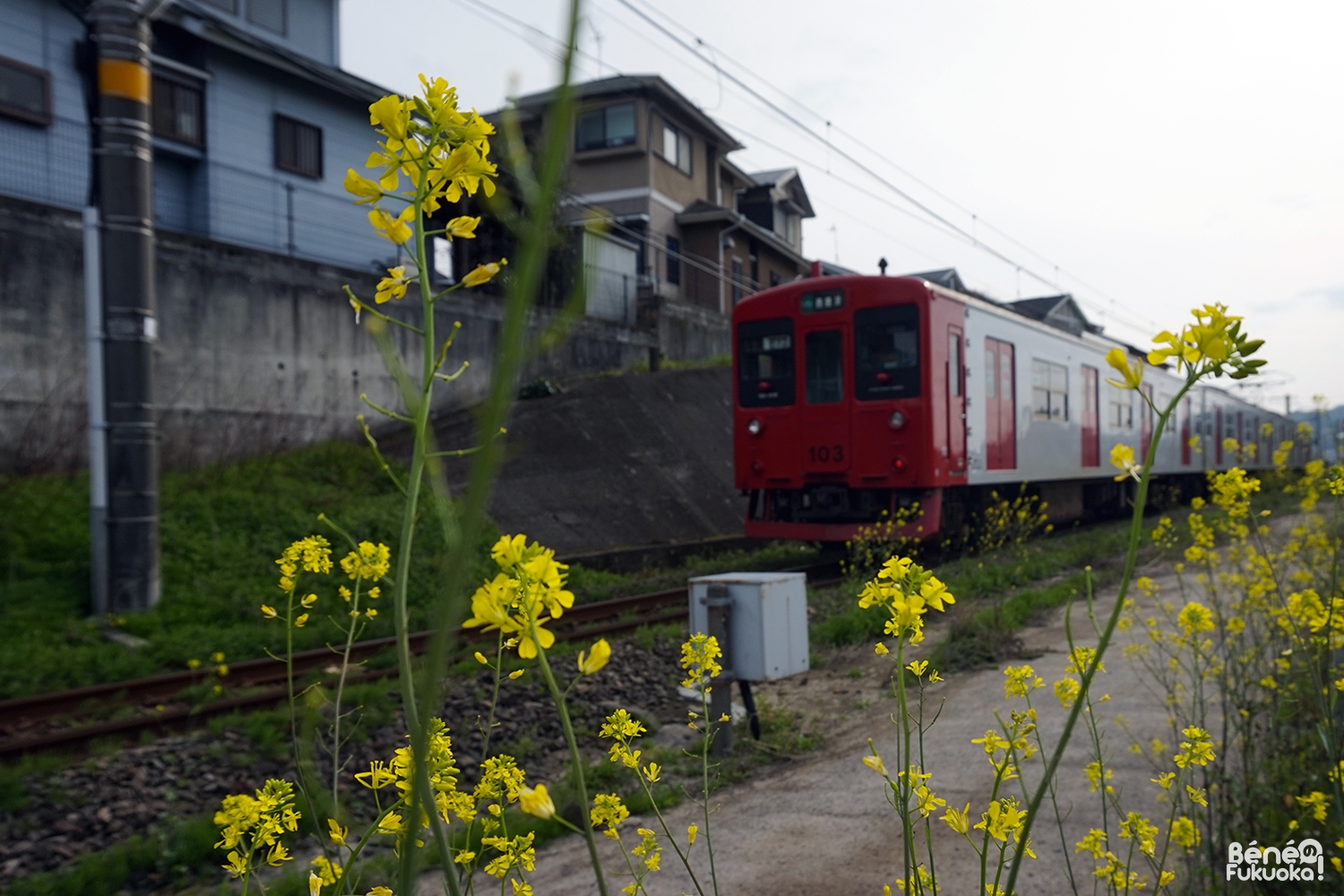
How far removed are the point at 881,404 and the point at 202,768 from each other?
7150mm

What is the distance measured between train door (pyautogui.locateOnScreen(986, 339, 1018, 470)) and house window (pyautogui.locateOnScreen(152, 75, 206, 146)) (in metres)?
11.9

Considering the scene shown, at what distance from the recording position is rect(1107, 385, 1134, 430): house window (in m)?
15.0

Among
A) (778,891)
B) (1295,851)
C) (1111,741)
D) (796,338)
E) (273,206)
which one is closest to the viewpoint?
(1295,851)

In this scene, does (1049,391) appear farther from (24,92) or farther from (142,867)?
(24,92)

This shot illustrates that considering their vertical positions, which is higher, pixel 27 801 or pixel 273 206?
pixel 273 206

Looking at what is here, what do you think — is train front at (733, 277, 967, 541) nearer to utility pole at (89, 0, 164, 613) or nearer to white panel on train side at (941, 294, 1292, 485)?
white panel on train side at (941, 294, 1292, 485)

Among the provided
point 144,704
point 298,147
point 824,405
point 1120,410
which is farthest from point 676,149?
point 144,704

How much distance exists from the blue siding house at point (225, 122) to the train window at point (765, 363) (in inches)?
274

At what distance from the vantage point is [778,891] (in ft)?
10.2

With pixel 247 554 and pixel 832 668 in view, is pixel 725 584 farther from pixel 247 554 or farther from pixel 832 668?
pixel 247 554

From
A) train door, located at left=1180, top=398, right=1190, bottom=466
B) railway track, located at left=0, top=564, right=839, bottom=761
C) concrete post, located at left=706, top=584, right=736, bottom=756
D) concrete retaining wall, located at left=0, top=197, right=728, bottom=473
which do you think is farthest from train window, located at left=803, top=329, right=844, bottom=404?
train door, located at left=1180, top=398, right=1190, bottom=466

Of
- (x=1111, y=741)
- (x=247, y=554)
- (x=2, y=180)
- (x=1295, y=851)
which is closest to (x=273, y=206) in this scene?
(x=2, y=180)

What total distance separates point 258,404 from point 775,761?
937 centimetres

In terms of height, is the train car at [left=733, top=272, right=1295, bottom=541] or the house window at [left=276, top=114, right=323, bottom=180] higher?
the house window at [left=276, top=114, right=323, bottom=180]
